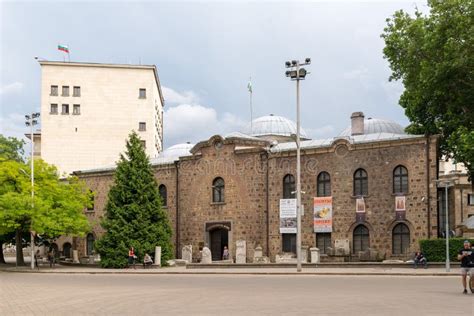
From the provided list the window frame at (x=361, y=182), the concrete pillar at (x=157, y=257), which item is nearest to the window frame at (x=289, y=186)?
the window frame at (x=361, y=182)

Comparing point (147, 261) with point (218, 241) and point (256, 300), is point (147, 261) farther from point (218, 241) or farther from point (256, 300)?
point (256, 300)

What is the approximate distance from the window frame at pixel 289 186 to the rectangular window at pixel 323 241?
334 cm

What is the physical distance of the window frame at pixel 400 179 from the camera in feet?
130

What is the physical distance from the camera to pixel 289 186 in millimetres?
44500

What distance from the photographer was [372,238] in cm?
4025

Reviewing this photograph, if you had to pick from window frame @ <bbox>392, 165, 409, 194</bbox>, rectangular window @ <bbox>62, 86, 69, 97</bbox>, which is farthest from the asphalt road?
rectangular window @ <bbox>62, 86, 69, 97</bbox>

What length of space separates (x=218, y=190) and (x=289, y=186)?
590cm

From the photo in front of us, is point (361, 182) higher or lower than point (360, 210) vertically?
higher

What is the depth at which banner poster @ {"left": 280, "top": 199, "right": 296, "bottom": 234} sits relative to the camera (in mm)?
43656

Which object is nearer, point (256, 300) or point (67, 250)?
point (256, 300)

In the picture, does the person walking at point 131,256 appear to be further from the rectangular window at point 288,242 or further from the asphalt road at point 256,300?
the asphalt road at point 256,300

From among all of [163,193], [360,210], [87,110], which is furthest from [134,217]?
[87,110]

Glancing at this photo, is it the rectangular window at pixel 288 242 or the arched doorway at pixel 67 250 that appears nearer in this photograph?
the rectangular window at pixel 288 242

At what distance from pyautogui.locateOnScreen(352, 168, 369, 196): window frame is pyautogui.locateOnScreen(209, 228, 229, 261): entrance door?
10.3 metres
